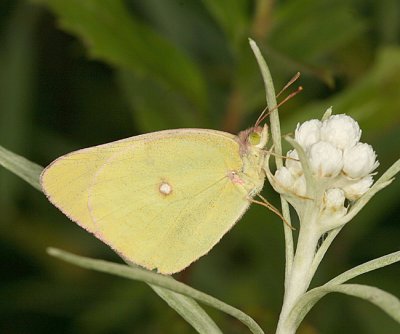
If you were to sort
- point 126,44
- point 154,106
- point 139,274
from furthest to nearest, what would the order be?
point 154,106
point 126,44
point 139,274

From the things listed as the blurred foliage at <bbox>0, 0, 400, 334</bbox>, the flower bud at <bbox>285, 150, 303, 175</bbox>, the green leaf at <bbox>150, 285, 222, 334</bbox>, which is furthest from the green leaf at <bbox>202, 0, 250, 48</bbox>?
the green leaf at <bbox>150, 285, 222, 334</bbox>

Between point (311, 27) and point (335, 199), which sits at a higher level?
point (311, 27)

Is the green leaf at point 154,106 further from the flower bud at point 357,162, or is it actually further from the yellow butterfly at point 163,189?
the flower bud at point 357,162

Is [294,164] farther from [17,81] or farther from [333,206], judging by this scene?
[17,81]

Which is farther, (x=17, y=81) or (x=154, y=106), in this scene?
(x=17, y=81)

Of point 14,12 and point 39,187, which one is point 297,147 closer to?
point 39,187

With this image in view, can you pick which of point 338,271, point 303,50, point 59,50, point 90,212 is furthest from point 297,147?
point 59,50

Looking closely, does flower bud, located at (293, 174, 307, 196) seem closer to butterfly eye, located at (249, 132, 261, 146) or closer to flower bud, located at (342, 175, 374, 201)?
flower bud, located at (342, 175, 374, 201)

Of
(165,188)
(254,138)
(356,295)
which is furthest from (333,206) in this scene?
(165,188)
